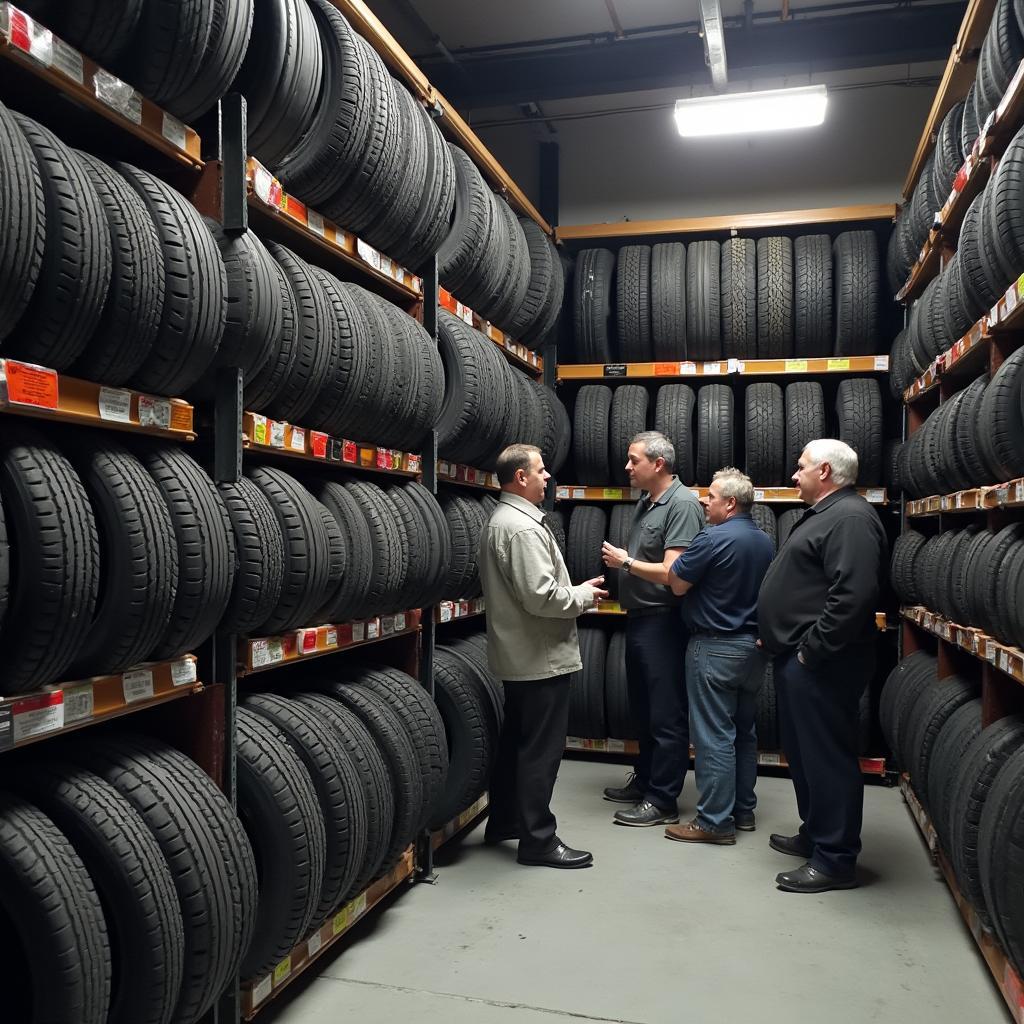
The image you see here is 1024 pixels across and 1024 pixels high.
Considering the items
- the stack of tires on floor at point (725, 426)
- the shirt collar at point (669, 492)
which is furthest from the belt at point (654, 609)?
the stack of tires on floor at point (725, 426)

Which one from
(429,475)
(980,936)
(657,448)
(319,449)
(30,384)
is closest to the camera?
(30,384)

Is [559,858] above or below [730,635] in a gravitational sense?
below

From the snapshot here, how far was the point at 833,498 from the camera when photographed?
4617 mm

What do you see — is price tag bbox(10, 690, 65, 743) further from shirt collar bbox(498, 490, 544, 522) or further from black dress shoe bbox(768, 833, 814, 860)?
black dress shoe bbox(768, 833, 814, 860)

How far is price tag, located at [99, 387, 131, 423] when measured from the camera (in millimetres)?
2346

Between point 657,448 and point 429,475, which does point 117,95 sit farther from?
point 657,448

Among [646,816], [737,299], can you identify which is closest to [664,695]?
[646,816]

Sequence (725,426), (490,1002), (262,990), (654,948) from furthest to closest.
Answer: (725,426), (654,948), (490,1002), (262,990)

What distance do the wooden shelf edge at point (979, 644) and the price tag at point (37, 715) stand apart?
9.20ft

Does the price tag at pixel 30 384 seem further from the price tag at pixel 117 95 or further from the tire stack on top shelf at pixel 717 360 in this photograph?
the tire stack on top shelf at pixel 717 360

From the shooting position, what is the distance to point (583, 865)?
15.5 ft

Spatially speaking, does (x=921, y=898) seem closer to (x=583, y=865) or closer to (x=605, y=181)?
(x=583, y=865)

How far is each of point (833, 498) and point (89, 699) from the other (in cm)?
350

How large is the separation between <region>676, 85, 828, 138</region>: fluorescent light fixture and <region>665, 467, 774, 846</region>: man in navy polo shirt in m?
3.04
